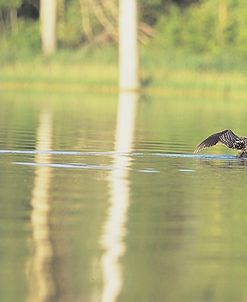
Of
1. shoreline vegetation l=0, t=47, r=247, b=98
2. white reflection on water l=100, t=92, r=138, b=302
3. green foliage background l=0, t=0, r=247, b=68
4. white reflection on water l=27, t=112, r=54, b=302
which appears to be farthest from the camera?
green foliage background l=0, t=0, r=247, b=68

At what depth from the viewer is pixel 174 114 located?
103ft

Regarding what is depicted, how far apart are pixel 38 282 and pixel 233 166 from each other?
328 inches

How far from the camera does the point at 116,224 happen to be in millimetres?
10797

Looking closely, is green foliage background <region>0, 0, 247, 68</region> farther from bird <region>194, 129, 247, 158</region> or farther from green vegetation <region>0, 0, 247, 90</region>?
bird <region>194, 129, 247, 158</region>

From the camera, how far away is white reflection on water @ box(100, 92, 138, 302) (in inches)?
333

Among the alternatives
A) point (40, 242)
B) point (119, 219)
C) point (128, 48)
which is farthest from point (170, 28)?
point (40, 242)

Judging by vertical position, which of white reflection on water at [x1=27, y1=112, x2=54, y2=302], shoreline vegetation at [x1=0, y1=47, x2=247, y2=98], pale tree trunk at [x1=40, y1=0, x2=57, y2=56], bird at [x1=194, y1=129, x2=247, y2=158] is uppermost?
pale tree trunk at [x1=40, y1=0, x2=57, y2=56]

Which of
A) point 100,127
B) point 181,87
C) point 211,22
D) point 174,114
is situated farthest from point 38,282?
point 211,22

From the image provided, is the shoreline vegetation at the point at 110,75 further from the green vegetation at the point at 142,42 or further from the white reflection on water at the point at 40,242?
the white reflection on water at the point at 40,242

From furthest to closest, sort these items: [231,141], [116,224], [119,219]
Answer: [231,141] < [119,219] < [116,224]

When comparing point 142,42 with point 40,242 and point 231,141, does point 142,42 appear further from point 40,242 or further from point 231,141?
point 40,242

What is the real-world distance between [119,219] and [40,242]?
4.59 feet

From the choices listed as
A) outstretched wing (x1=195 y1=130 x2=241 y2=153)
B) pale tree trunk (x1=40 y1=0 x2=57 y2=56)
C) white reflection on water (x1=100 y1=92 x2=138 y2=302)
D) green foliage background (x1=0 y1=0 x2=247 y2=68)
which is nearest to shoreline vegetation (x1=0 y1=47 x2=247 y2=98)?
green foliage background (x1=0 y1=0 x2=247 y2=68)

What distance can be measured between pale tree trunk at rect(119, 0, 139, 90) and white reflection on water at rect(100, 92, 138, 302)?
77.6ft
